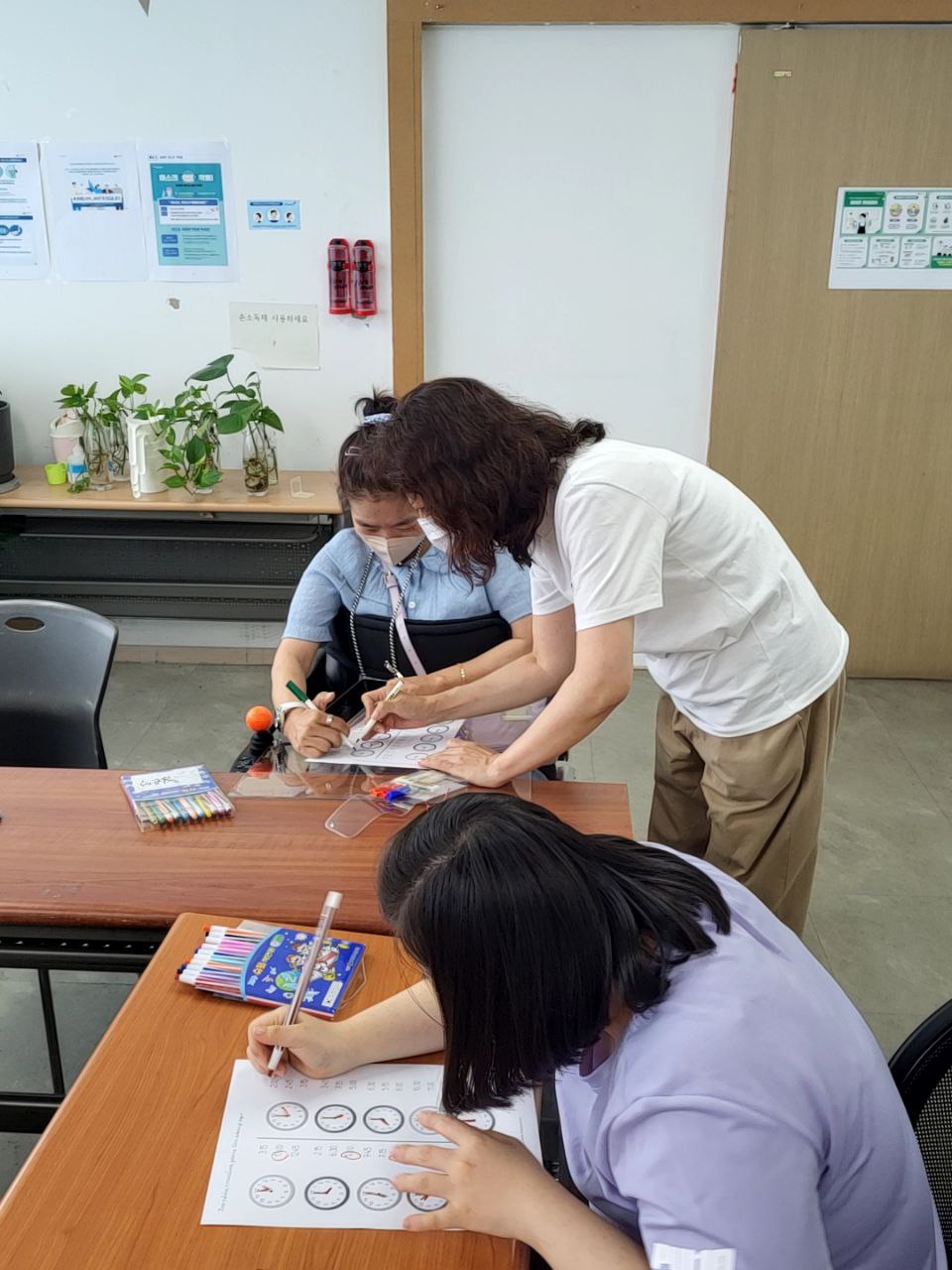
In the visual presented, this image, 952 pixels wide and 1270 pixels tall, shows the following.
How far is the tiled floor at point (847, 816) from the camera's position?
2.25 metres

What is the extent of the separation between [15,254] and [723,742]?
343cm

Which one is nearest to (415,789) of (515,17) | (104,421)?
(104,421)

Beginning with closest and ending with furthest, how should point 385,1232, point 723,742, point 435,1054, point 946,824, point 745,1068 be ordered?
point 745,1068 < point 385,1232 < point 435,1054 < point 723,742 < point 946,824

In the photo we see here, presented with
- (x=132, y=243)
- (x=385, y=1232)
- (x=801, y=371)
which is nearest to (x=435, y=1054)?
(x=385, y=1232)

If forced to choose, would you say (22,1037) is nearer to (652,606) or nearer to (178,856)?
(178,856)

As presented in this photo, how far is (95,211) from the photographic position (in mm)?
3828

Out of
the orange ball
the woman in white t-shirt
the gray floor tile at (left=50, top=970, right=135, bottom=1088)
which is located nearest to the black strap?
the woman in white t-shirt

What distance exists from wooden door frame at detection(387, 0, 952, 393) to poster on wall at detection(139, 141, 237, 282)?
0.64 metres

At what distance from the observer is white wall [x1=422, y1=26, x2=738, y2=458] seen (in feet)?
11.7

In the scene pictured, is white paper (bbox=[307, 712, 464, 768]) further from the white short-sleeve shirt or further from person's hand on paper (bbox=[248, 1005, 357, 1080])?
person's hand on paper (bbox=[248, 1005, 357, 1080])

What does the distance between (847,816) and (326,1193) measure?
2444 mm

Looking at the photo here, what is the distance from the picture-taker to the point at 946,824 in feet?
10.0

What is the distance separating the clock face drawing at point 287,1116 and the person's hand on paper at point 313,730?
818 mm

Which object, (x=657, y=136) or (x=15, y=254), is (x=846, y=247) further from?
(x=15, y=254)
